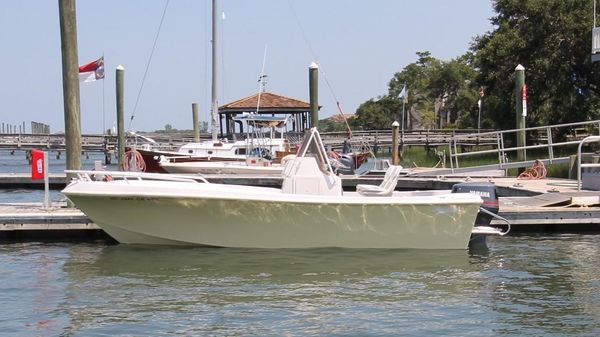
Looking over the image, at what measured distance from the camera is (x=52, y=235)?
1441cm

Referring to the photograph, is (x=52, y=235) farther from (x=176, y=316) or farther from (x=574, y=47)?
(x=574, y=47)

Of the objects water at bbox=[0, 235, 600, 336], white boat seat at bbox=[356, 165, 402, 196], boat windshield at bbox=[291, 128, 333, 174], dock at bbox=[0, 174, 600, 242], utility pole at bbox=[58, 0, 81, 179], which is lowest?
water at bbox=[0, 235, 600, 336]

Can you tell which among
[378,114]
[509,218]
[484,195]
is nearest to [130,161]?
[509,218]

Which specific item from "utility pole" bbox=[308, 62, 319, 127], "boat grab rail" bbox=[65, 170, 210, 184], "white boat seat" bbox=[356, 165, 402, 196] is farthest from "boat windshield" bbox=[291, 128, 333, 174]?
"utility pole" bbox=[308, 62, 319, 127]

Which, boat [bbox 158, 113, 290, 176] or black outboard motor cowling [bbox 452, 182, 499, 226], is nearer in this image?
black outboard motor cowling [bbox 452, 182, 499, 226]

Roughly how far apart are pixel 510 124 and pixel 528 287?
34.2m

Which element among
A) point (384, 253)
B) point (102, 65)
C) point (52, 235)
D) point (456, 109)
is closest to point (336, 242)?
point (384, 253)

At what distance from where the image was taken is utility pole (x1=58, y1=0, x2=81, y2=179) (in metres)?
14.8

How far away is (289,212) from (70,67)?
5.37 m

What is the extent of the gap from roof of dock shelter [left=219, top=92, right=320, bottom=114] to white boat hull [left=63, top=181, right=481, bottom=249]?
109ft

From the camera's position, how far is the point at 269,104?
47.6m

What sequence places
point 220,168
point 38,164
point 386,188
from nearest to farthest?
point 386,188, point 38,164, point 220,168

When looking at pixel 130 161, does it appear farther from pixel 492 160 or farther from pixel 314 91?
pixel 492 160

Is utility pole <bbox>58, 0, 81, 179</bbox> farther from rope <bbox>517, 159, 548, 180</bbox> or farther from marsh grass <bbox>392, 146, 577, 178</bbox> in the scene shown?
marsh grass <bbox>392, 146, 577, 178</bbox>
